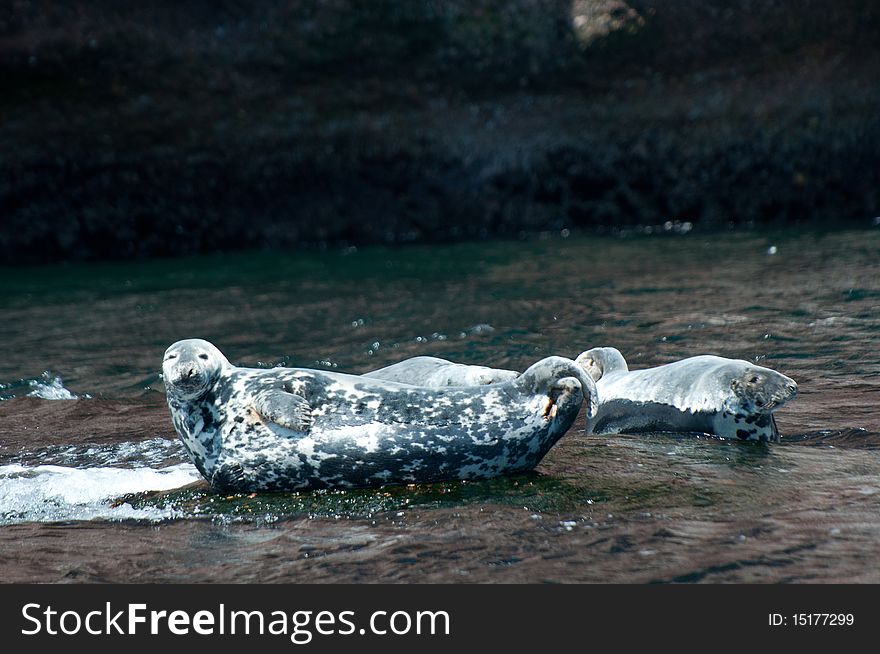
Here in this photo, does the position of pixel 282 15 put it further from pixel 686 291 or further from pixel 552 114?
pixel 686 291

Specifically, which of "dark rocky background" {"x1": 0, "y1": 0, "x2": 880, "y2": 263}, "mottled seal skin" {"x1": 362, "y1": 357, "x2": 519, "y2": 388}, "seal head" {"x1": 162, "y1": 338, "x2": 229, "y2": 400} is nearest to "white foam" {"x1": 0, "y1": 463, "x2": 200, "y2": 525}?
"seal head" {"x1": 162, "y1": 338, "x2": 229, "y2": 400}

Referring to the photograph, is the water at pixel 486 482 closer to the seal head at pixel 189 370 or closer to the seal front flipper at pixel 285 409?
the seal front flipper at pixel 285 409

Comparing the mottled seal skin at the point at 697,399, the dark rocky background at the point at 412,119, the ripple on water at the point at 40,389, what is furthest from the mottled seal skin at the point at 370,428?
the dark rocky background at the point at 412,119

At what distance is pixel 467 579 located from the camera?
129 inches

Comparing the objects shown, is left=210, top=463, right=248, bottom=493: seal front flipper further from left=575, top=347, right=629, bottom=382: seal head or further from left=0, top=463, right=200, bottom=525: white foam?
left=575, top=347, right=629, bottom=382: seal head

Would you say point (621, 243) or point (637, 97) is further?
point (637, 97)

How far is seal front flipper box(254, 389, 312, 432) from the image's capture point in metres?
4.27

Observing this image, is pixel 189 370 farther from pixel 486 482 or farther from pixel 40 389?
pixel 40 389

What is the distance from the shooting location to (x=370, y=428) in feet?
14.4

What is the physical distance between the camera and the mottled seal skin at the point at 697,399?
189 inches

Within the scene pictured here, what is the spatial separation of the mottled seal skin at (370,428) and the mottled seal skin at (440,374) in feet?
1.12

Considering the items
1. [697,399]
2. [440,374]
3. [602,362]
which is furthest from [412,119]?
[697,399]

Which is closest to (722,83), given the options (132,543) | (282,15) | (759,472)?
(282,15)

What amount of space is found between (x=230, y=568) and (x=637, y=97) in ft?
48.3
